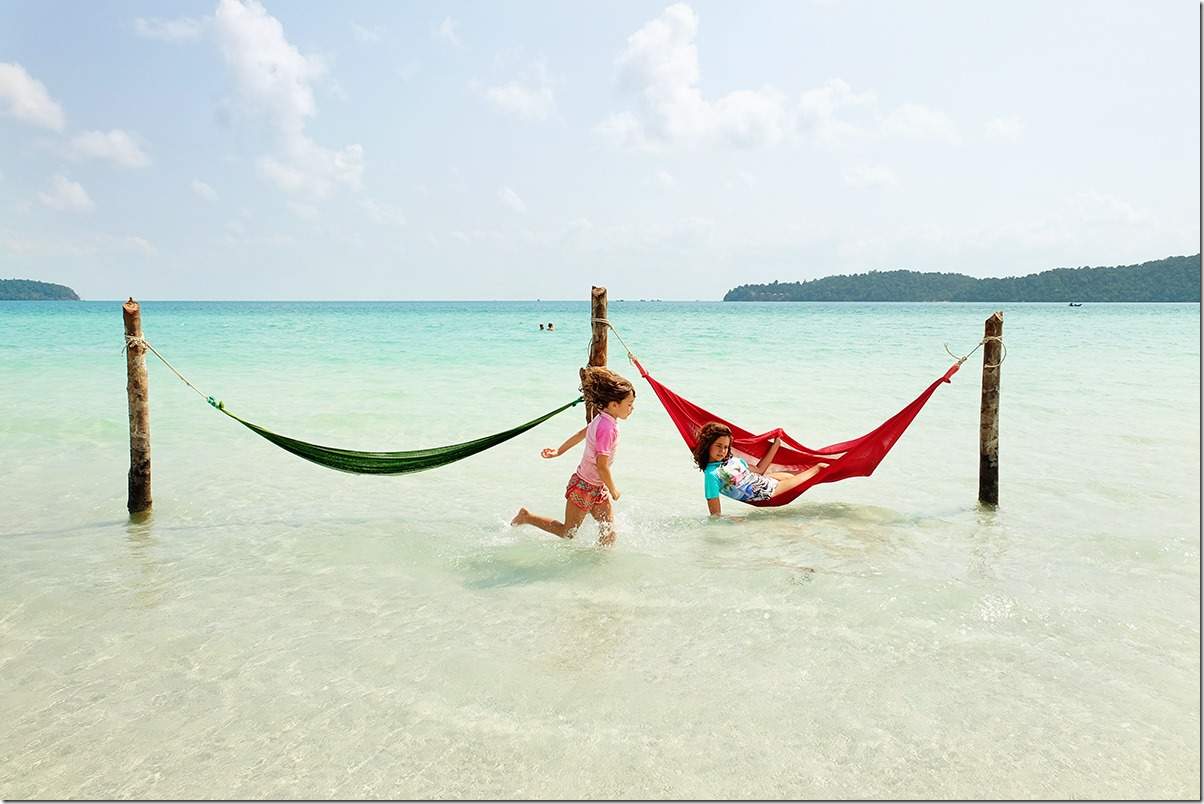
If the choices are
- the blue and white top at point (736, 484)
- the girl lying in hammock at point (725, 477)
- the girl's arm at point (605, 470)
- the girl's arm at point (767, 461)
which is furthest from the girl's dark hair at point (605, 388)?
the girl's arm at point (767, 461)

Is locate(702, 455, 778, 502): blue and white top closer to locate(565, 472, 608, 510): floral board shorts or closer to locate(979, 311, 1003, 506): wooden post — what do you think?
locate(565, 472, 608, 510): floral board shorts

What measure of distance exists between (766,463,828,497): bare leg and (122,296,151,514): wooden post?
4431mm

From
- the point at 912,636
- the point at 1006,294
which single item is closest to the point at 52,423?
the point at 912,636

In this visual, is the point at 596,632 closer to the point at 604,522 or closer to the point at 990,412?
the point at 604,522

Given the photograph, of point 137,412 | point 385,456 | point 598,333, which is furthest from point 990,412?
point 137,412

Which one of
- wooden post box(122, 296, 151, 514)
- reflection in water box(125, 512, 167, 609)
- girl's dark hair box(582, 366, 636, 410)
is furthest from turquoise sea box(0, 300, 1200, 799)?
girl's dark hair box(582, 366, 636, 410)

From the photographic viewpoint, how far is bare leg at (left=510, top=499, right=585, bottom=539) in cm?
498

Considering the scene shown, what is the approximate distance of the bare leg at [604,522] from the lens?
4.89m

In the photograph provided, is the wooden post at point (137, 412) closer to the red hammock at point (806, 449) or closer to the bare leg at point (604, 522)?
the bare leg at point (604, 522)

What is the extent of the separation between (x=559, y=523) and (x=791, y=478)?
1791mm

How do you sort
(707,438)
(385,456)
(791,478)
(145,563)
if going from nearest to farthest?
(145,563) < (385,456) < (707,438) < (791,478)

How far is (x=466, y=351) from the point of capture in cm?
2375

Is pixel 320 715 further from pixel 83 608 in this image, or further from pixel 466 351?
pixel 466 351

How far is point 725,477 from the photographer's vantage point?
5664 millimetres
